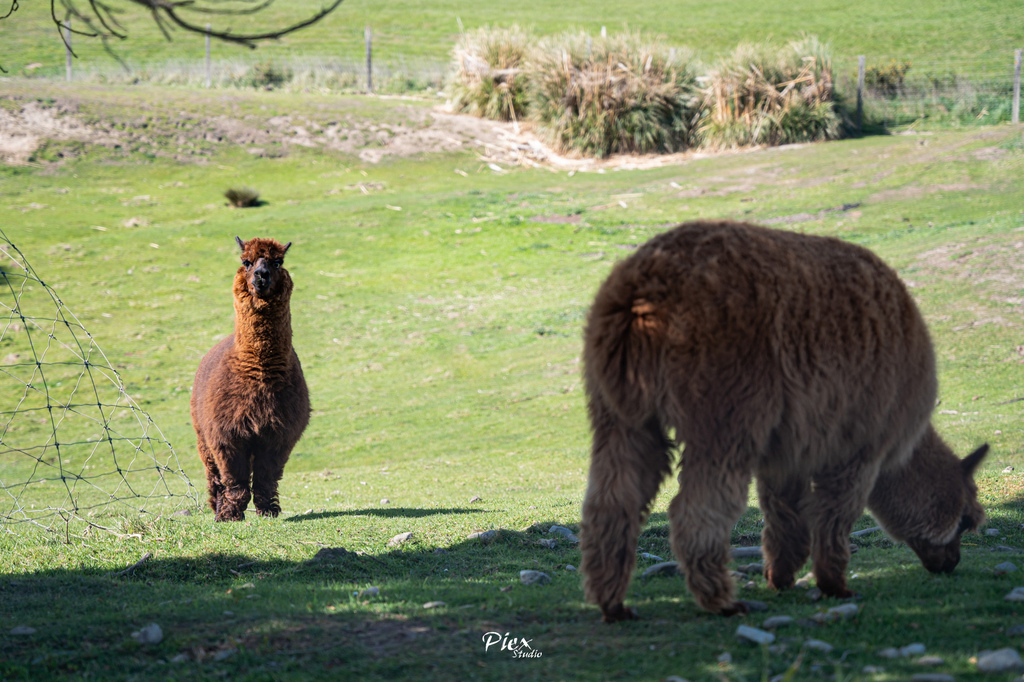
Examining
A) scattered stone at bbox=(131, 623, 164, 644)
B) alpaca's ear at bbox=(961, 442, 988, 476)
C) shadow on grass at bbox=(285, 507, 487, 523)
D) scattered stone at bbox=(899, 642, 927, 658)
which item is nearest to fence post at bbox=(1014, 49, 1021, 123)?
shadow on grass at bbox=(285, 507, 487, 523)

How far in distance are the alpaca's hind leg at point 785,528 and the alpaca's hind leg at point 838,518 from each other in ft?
0.67

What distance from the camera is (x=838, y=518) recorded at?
16.0 feet

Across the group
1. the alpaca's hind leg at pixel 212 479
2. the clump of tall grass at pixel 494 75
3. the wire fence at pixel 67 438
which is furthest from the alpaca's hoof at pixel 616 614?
the clump of tall grass at pixel 494 75

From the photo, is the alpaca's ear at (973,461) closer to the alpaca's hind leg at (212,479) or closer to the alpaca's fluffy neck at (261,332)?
the alpaca's fluffy neck at (261,332)

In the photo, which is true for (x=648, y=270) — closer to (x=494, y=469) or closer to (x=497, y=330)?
(x=494, y=469)

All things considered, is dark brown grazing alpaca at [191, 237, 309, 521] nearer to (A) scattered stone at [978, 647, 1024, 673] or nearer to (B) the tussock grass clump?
(A) scattered stone at [978, 647, 1024, 673]

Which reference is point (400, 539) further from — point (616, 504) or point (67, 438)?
point (67, 438)

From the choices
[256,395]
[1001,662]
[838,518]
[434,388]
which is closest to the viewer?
[1001,662]

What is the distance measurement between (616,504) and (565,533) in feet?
9.40

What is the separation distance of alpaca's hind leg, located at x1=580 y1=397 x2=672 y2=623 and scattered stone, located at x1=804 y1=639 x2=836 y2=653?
0.91 metres

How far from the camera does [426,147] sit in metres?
32.7

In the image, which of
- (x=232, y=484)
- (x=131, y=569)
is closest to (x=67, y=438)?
(x=232, y=484)

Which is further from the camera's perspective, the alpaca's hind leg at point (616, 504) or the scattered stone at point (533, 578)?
the scattered stone at point (533, 578)

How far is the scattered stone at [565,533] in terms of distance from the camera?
6945 millimetres
